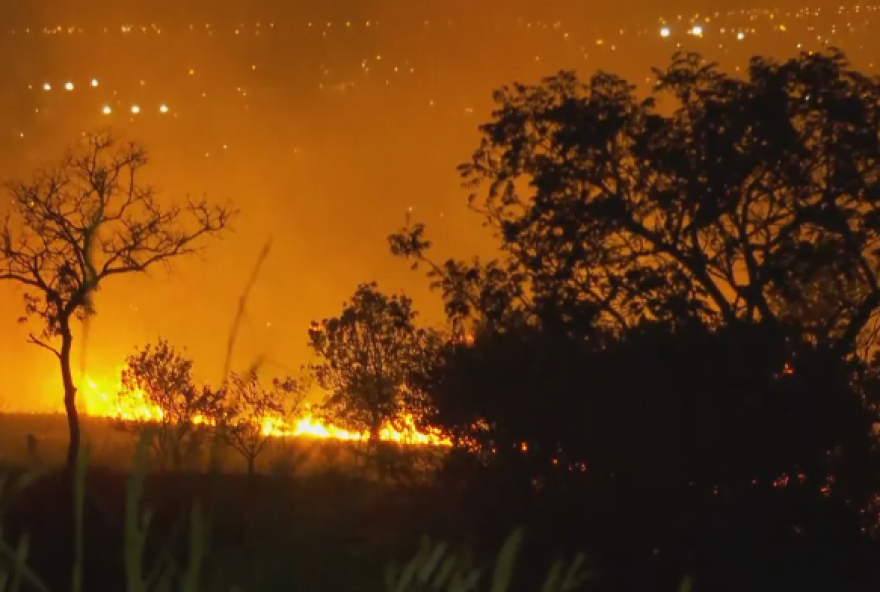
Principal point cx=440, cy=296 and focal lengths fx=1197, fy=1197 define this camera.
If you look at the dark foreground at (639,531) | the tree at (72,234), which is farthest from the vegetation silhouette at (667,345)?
the tree at (72,234)

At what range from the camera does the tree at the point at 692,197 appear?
16109mm

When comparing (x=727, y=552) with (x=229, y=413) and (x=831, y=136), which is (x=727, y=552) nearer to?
(x=831, y=136)

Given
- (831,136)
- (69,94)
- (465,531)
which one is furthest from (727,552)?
(69,94)

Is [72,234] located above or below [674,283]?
above

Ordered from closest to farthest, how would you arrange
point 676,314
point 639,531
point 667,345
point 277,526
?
point 277,526 → point 639,531 → point 667,345 → point 676,314

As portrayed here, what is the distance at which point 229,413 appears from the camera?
160 inches

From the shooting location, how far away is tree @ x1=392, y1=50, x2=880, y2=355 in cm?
1611

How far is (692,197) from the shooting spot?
1645cm

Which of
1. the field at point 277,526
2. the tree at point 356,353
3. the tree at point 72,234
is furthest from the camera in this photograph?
the tree at point 356,353

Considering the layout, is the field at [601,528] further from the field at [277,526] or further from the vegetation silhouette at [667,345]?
the field at [277,526]

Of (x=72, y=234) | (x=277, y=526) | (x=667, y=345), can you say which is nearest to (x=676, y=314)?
(x=667, y=345)

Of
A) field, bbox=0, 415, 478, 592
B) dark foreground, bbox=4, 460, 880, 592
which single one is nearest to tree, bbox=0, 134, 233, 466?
dark foreground, bbox=4, 460, 880, 592

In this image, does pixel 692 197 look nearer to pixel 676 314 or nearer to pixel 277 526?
pixel 676 314

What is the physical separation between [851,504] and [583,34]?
248 feet
